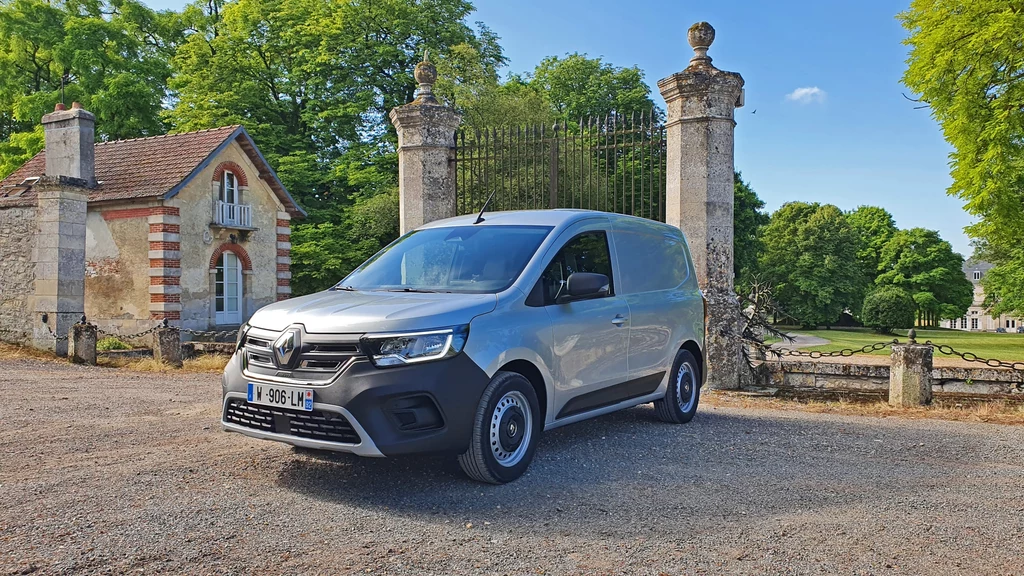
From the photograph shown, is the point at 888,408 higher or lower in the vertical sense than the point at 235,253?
lower

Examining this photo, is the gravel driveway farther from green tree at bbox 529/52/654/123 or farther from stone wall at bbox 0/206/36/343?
green tree at bbox 529/52/654/123

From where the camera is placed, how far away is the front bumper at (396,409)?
4.41 metres

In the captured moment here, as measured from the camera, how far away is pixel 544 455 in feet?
19.1

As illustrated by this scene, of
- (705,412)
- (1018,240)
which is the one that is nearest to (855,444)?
(705,412)

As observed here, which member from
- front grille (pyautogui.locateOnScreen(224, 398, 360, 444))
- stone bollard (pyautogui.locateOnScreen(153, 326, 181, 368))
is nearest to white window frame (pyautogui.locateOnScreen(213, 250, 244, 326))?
stone bollard (pyautogui.locateOnScreen(153, 326, 181, 368))

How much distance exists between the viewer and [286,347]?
15.6ft

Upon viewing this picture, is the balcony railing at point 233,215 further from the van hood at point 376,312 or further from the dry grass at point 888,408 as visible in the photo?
the van hood at point 376,312

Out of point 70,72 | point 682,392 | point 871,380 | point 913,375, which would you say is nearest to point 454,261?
point 682,392

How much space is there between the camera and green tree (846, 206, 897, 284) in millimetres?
61406

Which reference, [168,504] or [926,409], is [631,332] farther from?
[926,409]

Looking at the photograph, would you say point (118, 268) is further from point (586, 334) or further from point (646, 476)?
point (646, 476)

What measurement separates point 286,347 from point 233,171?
69.6 feet

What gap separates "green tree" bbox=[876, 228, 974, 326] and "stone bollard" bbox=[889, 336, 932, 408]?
5424 cm

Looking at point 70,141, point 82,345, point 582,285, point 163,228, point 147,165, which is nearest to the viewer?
point 582,285
